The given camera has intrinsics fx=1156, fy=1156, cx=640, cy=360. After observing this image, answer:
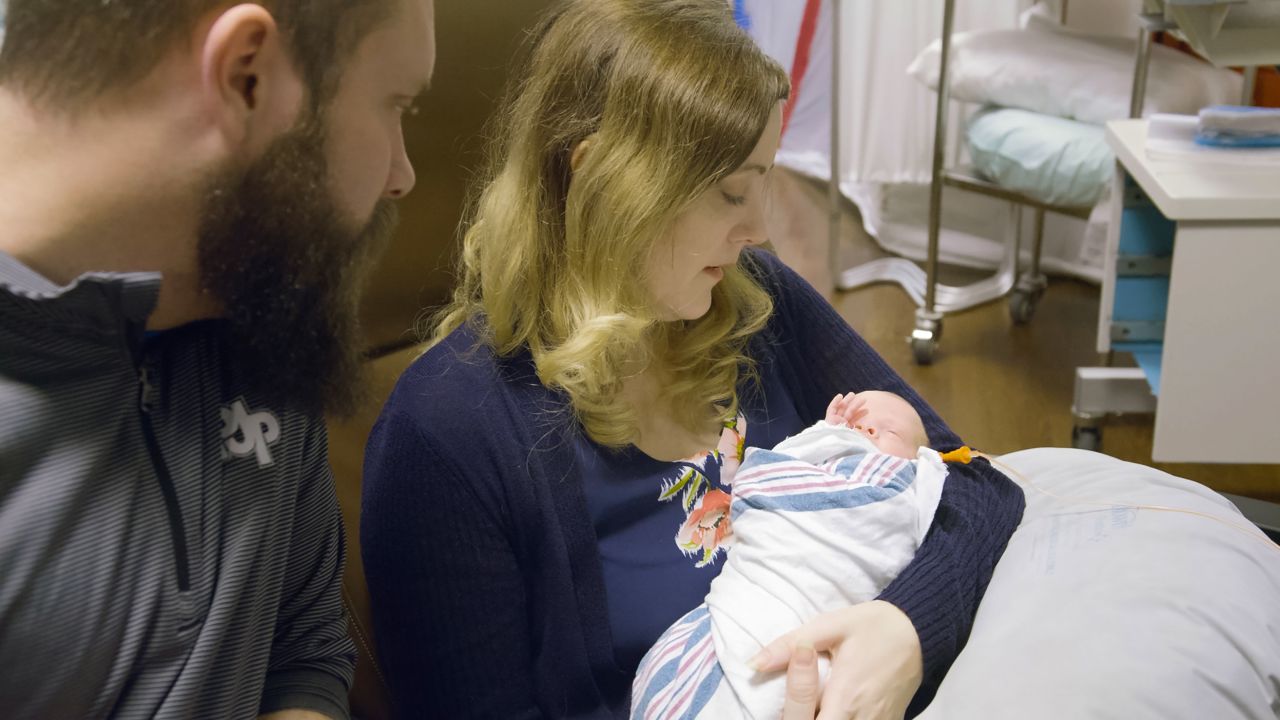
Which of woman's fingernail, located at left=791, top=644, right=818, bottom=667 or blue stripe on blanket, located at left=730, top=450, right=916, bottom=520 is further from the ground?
blue stripe on blanket, located at left=730, top=450, right=916, bottom=520

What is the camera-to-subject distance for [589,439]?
3.99 ft

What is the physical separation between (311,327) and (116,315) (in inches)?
5.9

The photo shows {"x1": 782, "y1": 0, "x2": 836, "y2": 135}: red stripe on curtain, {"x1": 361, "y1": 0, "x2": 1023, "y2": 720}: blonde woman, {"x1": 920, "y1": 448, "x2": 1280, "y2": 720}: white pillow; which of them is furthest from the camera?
{"x1": 782, "y1": 0, "x2": 836, "y2": 135}: red stripe on curtain

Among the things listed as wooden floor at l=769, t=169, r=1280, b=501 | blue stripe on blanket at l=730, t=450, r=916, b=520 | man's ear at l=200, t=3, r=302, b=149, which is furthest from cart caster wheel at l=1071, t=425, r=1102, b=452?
man's ear at l=200, t=3, r=302, b=149

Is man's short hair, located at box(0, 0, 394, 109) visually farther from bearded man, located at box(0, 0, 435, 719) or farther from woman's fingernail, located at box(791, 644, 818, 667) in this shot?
woman's fingernail, located at box(791, 644, 818, 667)

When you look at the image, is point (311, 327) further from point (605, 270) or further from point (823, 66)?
point (823, 66)

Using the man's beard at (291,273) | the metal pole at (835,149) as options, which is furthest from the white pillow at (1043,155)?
the man's beard at (291,273)

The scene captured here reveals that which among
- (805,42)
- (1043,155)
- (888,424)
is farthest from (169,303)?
(805,42)

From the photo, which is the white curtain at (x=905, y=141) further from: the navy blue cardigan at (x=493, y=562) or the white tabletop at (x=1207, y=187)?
the navy blue cardigan at (x=493, y=562)

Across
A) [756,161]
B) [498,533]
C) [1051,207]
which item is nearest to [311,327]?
[498,533]

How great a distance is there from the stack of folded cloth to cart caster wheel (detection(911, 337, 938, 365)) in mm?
983

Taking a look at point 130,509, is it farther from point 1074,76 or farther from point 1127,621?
point 1074,76

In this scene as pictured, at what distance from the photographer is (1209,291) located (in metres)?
1.87

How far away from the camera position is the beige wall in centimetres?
132
